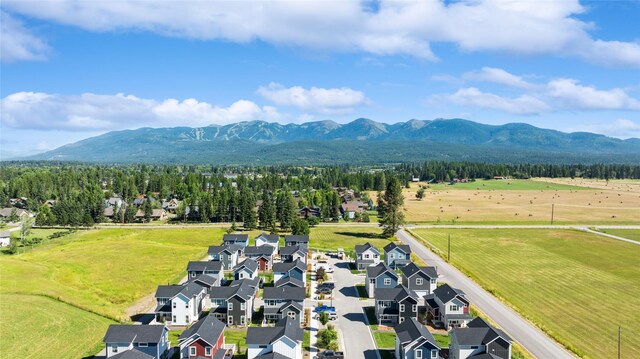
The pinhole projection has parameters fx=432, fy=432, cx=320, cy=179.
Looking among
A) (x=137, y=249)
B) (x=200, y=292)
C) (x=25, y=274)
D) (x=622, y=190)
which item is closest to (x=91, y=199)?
(x=137, y=249)

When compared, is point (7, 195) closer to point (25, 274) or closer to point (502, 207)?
point (25, 274)

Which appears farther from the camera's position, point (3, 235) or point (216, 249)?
point (3, 235)

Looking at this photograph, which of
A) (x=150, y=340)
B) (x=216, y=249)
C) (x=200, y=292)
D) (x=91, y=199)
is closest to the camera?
(x=150, y=340)

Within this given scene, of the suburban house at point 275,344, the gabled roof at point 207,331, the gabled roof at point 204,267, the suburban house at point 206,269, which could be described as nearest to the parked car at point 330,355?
the suburban house at point 275,344

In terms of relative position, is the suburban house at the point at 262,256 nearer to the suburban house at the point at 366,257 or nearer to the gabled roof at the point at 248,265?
the gabled roof at the point at 248,265

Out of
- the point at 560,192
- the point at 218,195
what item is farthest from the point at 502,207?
the point at 218,195

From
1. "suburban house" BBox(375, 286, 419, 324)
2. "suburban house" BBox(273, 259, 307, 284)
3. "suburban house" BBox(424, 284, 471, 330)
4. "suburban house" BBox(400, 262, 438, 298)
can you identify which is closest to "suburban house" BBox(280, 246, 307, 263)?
"suburban house" BBox(273, 259, 307, 284)

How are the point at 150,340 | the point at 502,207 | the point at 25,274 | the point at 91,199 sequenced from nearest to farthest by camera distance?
the point at 150,340 < the point at 25,274 < the point at 91,199 < the point at 502,207
